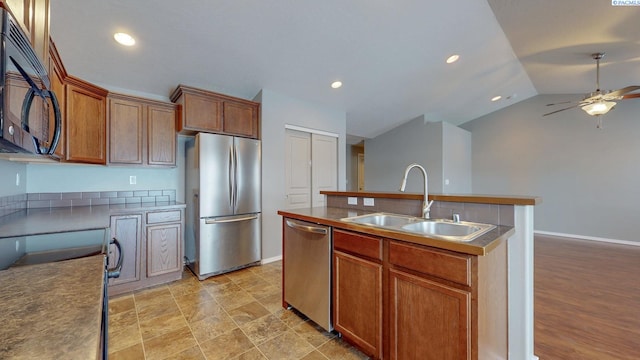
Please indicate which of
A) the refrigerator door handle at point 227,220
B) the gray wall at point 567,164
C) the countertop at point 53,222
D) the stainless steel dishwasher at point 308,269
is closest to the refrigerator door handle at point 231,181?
the refrigerator door handle at point 227,220

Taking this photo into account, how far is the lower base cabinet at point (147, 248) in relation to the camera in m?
2.56

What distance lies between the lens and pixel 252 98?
3746mm

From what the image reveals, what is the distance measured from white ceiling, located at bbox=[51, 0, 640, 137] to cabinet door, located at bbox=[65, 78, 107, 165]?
38 centimetres

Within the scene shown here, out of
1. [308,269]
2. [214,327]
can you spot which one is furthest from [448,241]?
[214,327]

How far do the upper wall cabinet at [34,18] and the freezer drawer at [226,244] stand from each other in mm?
2236

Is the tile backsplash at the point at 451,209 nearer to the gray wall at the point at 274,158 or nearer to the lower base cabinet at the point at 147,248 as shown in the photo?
the gray wall at the point at 274,158

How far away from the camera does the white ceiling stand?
88.6 inches

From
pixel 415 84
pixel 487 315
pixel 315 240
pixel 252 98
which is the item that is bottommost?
pixel 487 315

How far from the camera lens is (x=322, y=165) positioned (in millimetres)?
4375

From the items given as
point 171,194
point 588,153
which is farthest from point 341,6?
point 588,153


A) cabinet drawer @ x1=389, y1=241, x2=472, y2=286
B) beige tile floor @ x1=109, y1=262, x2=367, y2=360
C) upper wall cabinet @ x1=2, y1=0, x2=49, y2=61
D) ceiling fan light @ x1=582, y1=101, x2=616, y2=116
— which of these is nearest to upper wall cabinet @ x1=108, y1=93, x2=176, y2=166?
beige tile floor @ x1=109, y1=262, x2=367, y2=360

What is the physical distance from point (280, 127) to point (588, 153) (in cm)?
618

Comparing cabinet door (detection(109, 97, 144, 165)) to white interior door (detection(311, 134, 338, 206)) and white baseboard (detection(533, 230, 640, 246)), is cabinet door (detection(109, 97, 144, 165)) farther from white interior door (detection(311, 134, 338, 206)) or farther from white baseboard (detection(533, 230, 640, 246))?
white baseboard (detection(533, 230, 640, 246))

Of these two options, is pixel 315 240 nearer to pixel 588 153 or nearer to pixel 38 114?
pixel 38 114
